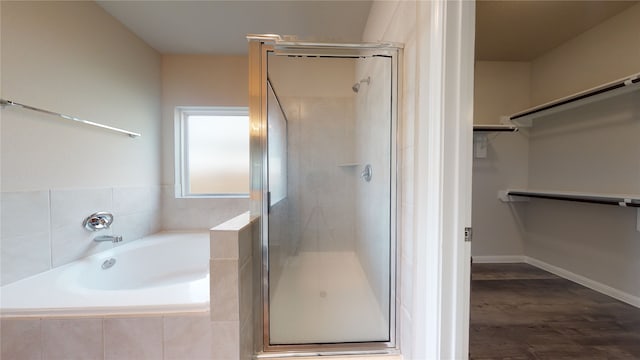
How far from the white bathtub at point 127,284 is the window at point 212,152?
1.76 feet

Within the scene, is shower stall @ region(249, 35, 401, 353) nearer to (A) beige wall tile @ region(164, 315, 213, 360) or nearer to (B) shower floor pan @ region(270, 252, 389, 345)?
(B) shower floor pan @ region(270, 252, 389, 345)

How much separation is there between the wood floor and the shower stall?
71 cm

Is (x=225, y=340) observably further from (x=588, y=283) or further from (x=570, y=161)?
(x=570, y=161)

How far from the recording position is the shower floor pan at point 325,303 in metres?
1.34

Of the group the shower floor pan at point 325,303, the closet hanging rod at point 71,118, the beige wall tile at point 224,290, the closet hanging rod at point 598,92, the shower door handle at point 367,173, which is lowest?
the shower floor pan at point 325,303

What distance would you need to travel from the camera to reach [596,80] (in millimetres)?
1999

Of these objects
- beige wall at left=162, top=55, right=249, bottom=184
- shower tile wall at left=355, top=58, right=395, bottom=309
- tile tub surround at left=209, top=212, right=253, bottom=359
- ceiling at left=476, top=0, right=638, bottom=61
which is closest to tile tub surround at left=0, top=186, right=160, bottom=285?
beige wall at left=162, top=55, right=249, bottom=184

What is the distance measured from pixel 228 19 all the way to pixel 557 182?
3364 mm

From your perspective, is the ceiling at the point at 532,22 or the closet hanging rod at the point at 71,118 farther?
the ceiling at the point at 532,22

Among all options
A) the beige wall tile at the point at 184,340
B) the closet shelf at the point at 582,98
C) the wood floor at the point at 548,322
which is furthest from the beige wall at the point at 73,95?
the closet shelf at the point at 582,98

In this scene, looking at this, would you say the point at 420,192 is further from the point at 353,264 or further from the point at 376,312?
the point at 353,264

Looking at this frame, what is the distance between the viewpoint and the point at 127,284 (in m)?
1.84

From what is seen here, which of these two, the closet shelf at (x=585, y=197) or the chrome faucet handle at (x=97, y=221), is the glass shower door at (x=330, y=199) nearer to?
the chrome faucet handle at (x=97, y=221)

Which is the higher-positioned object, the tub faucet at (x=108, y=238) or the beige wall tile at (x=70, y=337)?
the tub faucet at (x=108, y=238)
